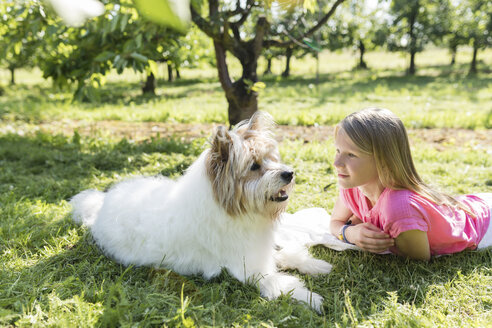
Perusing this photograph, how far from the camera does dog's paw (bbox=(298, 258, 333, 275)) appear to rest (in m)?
2.64

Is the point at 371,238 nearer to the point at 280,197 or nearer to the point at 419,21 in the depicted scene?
the point at 280,197

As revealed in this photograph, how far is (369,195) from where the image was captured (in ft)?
9.13

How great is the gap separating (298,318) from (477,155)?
4478 mm

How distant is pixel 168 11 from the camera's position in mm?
444

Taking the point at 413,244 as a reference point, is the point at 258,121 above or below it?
above

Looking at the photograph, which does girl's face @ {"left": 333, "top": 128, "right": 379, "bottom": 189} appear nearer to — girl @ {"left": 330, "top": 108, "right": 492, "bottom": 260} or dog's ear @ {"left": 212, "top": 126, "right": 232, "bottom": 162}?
girl @ {"left": 330, "top": 108, "right": 492, "bottom": 260}

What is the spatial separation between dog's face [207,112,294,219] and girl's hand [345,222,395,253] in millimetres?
623

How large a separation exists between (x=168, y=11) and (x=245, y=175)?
201 centimetres

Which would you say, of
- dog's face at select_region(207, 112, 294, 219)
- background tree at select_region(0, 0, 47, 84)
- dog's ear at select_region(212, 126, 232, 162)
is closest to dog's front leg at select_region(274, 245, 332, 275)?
dog's face at select_region(207, 112, 294, 219)

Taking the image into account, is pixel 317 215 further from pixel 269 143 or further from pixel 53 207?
pixel 53 207

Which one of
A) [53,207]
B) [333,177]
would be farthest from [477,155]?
[53,207]

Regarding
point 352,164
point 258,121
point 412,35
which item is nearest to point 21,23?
point 258,121

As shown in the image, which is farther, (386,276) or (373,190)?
(373,190)

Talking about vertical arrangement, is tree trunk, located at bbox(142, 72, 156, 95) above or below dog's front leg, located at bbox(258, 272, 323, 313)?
above
